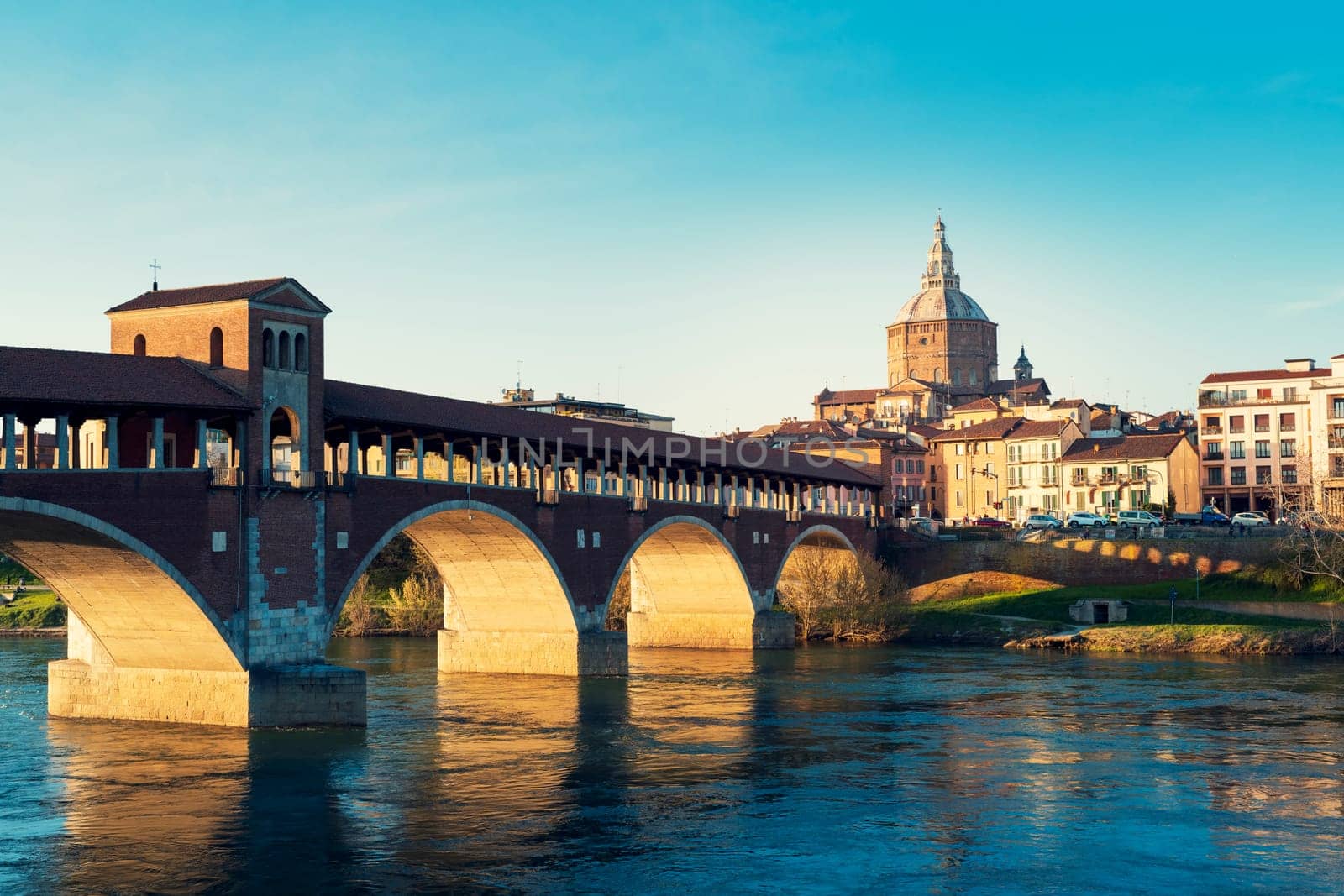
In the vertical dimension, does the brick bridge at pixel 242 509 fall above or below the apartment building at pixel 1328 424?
below

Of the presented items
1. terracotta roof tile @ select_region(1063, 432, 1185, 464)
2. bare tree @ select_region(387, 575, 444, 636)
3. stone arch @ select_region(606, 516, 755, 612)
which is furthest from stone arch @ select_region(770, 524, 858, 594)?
terracotta roof tile @ select_region(1063, 432, 1185, 464)

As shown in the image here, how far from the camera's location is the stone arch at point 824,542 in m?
81.6

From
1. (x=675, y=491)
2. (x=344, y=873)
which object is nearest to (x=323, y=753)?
(x=344, y=873)

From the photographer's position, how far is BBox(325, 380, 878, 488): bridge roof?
1844 inches

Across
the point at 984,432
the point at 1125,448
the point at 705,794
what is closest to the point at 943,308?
the point at 984,432

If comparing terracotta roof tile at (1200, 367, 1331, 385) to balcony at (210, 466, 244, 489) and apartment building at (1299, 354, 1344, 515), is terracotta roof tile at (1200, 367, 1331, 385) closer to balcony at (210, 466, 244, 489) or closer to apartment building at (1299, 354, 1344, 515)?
apartment building at (1299, 354, 1344, 515)

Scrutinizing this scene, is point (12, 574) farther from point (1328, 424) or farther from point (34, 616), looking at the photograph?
point (1328, 424)

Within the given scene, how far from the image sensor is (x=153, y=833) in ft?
98.1

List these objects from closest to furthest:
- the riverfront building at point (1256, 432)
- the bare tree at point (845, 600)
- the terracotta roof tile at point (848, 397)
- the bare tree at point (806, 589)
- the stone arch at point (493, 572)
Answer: the stone arch at point (493, 572), the bare tree at point (845, 600), the bare tree at point (806, 589), the riverfront building at point (1256, 432), the terracotta roof tile at point (848, 397)

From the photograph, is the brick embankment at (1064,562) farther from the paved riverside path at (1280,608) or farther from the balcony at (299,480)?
the balcony at (299,480)

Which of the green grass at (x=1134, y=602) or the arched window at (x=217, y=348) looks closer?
the arched window at (x=217, y=348)

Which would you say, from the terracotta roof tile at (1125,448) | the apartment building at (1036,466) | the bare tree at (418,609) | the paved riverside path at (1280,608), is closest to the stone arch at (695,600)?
the bare tree at (418,609)

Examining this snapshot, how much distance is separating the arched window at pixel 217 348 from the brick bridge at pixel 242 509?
0.05 meters

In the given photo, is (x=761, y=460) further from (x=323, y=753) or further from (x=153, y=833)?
(x=153, y=833)
